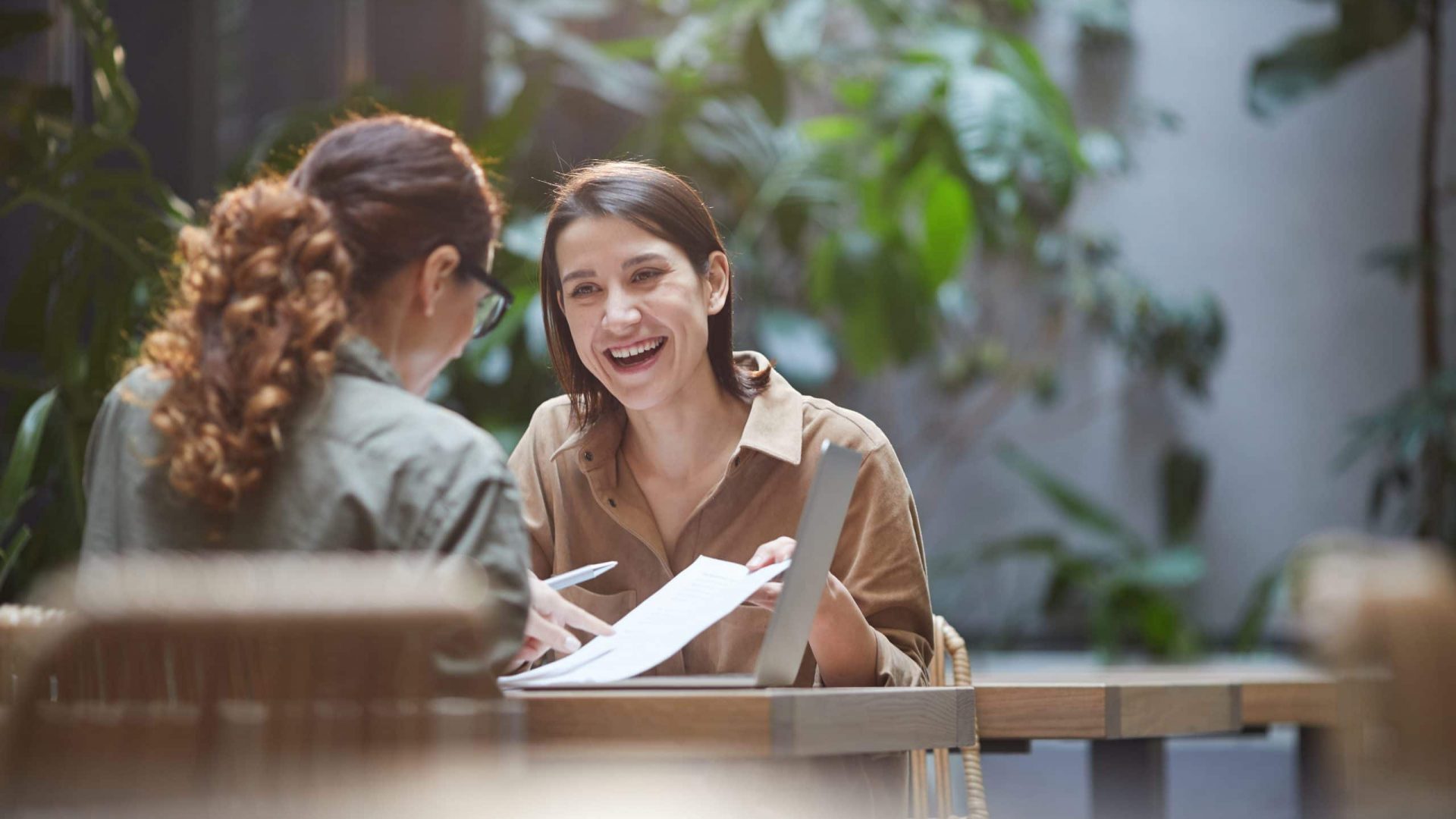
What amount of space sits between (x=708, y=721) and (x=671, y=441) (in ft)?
2.76

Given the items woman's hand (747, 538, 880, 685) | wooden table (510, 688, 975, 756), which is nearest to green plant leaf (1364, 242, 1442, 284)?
woman's hand (747, 538, 880, 685)

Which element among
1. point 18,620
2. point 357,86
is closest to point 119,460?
point 18,620

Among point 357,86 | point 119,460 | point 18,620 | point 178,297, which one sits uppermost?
point 357,86

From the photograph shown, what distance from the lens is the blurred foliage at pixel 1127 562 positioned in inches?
261

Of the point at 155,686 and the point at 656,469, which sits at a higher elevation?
the point at 656,469

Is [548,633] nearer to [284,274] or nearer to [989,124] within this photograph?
[284,274]

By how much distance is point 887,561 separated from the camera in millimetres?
1773

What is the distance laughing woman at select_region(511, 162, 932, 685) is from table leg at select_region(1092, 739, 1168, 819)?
1.65 ft

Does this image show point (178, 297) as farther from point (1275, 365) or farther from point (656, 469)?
point (1275, 365)

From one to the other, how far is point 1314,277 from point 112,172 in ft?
20.8

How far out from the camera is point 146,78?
166 inches

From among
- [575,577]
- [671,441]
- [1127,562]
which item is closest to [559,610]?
[575,577]

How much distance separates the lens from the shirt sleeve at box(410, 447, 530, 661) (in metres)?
1.11

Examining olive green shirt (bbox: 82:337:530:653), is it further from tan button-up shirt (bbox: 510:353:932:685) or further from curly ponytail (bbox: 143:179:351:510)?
tan button-up shirt (bbox: 510:353:932:685)
